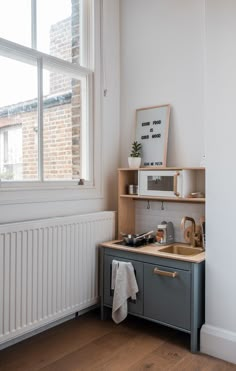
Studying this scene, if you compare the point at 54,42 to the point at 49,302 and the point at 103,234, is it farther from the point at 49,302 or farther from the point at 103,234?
the point at 49,302

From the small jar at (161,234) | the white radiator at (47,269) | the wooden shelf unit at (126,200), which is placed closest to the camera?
the white radiator at (47,269)

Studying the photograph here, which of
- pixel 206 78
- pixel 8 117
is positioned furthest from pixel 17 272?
pixel 206 78

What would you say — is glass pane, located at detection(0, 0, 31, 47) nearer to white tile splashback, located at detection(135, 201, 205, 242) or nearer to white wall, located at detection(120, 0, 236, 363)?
white wall, located at detection(120, 0, 236, 363)

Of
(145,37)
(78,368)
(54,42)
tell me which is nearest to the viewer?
(78,368)

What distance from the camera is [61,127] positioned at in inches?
120

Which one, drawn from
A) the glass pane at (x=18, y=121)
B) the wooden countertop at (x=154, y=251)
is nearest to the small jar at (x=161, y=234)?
the wooden countertop at (x=154, y=251)

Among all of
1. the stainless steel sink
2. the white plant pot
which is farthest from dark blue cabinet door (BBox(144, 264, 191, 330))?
the white plant pot

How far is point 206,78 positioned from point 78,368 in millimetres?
2232

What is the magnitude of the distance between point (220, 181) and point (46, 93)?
1632mm

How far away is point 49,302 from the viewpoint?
2.70 metres

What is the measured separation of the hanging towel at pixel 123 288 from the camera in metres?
2.79

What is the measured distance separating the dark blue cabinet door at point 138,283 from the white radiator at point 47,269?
0.15 m

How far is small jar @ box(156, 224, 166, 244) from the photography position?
300cm

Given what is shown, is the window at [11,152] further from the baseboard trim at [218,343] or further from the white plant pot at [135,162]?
the baseboard trim at [218,343]
